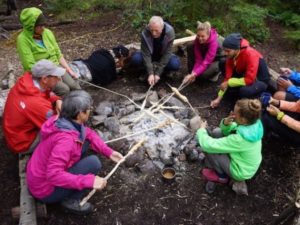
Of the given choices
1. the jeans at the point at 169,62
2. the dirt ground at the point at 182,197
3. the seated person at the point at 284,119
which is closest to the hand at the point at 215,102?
the dirt ground at the point at 182,197

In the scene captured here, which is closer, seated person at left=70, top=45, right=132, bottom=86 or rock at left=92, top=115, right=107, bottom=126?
rock at left=92, top=115, right=107, bottom=126

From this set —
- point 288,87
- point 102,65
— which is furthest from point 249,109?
point 102,65

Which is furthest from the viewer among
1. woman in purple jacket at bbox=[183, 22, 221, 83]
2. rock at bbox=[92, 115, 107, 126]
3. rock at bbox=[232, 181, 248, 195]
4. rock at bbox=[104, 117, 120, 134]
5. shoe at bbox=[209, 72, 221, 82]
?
shoe at bbox=[209, 72, 221, 82]

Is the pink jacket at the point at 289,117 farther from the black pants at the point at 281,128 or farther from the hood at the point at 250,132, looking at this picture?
the hood at the point at 250,132

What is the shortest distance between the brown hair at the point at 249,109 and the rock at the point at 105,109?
231cm

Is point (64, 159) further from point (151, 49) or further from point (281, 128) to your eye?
point (151, 49)

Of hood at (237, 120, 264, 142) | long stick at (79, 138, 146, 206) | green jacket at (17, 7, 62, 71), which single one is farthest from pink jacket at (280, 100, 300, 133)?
green jacket at (17, 7, 62, 71)

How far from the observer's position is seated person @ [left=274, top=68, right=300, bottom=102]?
17.5 ft

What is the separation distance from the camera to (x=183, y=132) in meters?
5.27

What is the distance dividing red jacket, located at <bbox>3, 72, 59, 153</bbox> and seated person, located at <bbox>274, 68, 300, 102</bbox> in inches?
134

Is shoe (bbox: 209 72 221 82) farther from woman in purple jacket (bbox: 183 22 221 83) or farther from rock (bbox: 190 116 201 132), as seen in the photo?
rock (bbox: 190 116 201 132)

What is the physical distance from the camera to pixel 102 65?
6.29 metres

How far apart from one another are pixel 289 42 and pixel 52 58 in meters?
5.48

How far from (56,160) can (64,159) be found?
79 mm
